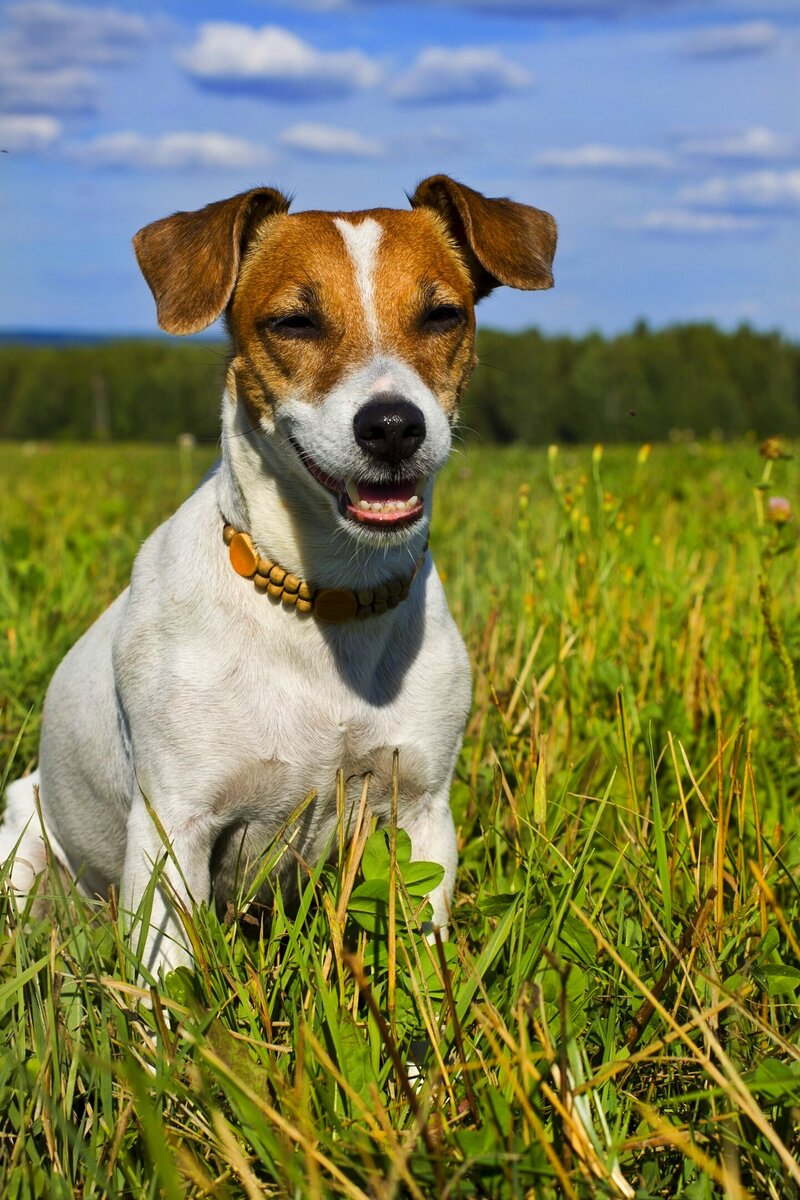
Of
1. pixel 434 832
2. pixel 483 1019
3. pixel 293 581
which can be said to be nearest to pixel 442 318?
pixel 293 581

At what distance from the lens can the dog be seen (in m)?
2.72

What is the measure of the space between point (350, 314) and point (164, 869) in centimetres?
143

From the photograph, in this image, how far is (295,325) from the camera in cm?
293

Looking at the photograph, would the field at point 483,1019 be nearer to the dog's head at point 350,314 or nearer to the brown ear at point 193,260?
the dog's head at point 350,314

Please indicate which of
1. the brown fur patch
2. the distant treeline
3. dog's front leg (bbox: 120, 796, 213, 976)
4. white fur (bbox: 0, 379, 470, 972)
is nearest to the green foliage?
the distant treeline

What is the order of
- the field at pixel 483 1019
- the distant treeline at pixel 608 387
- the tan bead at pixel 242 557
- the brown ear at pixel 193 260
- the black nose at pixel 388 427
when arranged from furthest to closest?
the distant treeline at pixel 608 387
the brown ear at pixel 193 260
the tan bead at pixel 242 557
the black nose at pixel 388 427
the field at pixel 483 1019

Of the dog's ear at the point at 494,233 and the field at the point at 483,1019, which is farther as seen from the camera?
the dog's ear at the point at 494,233

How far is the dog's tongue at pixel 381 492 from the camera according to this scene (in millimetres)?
2799

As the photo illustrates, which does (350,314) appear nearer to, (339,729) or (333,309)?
(333,309)

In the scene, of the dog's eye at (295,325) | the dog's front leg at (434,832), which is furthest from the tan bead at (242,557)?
the dog's front leg at (434,832)

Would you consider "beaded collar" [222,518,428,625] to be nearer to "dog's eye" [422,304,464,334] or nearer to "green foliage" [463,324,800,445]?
"dog's eye" [422,304,464,334]

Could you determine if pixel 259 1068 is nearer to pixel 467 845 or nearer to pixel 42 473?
pixel 467 845

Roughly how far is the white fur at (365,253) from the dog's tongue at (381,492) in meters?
0.36

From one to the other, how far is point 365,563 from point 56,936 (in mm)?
1198
